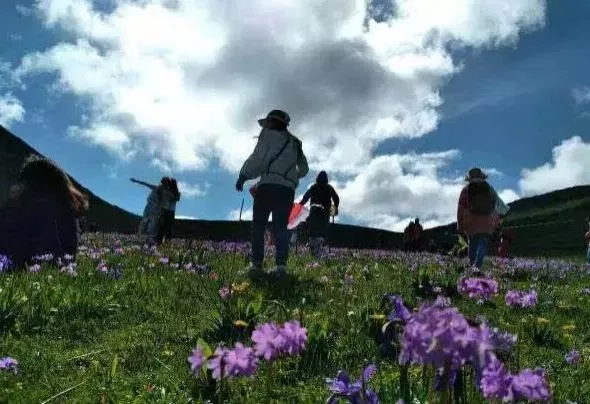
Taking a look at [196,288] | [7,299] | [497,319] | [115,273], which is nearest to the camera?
[7,299]

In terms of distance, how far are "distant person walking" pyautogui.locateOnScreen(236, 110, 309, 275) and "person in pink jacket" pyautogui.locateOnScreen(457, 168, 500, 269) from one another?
5.08 m

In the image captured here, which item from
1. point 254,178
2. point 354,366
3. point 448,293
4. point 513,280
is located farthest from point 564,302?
point 354,366

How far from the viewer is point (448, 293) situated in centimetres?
980

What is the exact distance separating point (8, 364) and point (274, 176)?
7221 mm

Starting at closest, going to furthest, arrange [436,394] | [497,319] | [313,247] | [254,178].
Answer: [436,394], [497,319], [254,178], [313,247]

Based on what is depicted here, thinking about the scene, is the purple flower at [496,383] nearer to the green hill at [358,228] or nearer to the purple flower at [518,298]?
the purple flower at [518,298]

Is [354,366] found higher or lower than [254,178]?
lower

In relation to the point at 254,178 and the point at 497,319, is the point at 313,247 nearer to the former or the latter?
the point at 254,178

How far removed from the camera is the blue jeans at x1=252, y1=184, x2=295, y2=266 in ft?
40.3

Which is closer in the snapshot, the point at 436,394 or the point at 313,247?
the point at 436,394

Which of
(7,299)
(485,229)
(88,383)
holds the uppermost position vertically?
(485,229)

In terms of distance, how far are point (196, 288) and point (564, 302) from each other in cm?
575

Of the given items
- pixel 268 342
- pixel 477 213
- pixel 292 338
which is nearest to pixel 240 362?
pixel 268 342

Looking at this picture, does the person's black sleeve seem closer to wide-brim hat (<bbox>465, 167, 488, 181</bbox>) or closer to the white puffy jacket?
wide-brim hat (<bbox>465, 167, 488, 181</bbox>)
